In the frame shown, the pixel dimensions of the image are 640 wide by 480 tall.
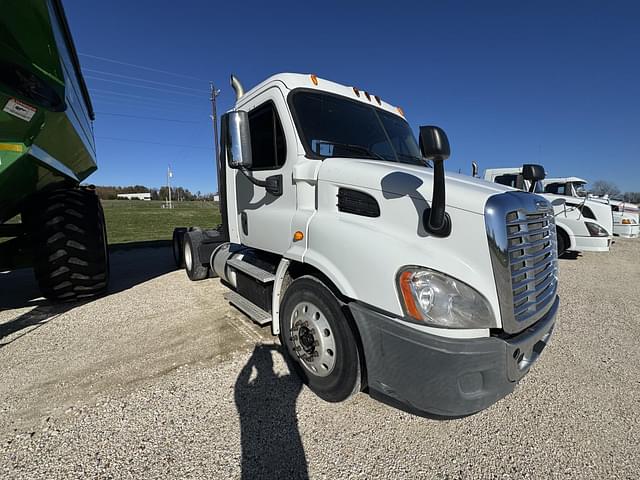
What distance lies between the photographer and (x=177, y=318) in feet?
12.8

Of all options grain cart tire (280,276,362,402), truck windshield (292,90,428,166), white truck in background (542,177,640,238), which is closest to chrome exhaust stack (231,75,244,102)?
truck windshield (292,90,428,166)

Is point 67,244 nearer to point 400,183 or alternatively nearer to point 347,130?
point 347,130

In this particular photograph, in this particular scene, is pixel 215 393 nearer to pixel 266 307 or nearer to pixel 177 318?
pixel 266 307

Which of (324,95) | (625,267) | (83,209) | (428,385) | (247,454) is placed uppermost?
(324,95)

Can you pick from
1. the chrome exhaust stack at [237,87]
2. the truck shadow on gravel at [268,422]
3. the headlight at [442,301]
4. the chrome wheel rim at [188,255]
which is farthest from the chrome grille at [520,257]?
the chrome wheel rim at [188,255]

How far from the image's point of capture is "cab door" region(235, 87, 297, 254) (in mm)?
2770

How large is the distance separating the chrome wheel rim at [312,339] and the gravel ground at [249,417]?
0.95ft

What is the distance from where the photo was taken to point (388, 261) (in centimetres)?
182

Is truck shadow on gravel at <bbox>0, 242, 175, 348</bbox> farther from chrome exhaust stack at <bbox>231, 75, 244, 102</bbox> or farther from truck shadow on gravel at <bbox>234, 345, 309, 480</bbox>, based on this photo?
chrome exhaust stack at <bbox>231, 75, 244, 102</bbox>

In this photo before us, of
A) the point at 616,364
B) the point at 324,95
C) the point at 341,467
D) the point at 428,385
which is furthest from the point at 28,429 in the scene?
the point at 616,364

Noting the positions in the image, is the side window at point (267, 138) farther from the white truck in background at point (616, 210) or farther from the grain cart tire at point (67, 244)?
the white truck in background at point (616, 210)

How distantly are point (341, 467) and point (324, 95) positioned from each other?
303 centimetres

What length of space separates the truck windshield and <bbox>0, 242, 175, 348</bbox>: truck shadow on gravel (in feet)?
12.8

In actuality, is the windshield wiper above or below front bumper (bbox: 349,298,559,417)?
above
